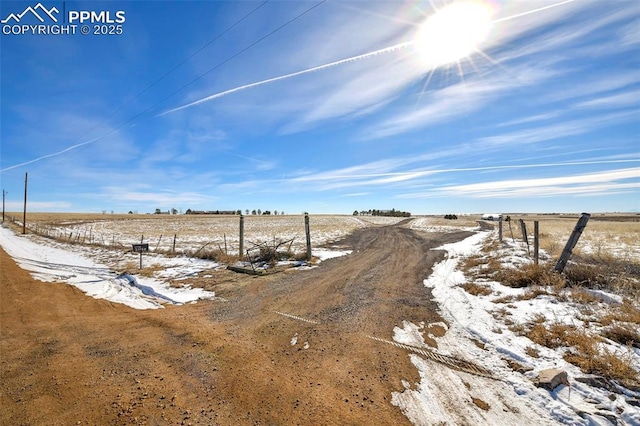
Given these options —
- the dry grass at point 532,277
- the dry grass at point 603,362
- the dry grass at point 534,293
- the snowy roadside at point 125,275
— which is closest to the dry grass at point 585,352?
the dry grass at point 603,362

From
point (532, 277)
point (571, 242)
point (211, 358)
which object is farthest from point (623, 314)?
point (211, 358)

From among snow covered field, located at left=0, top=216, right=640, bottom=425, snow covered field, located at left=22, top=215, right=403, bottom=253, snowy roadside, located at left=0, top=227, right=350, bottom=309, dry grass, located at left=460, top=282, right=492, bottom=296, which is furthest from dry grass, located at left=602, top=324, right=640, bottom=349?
snow covered field, located at left=22, top=215, right=403, bottom=253

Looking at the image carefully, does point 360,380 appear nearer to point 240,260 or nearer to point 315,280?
point 315,280

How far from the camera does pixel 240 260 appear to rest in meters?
12.7

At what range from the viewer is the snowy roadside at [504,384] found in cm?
316

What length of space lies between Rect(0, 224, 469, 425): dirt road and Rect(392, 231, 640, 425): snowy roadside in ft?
1.18

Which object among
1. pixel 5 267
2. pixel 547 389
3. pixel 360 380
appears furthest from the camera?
pixel 5 267

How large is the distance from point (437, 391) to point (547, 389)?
1417mm

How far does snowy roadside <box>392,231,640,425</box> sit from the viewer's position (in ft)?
10.4

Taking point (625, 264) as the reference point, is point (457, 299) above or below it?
below

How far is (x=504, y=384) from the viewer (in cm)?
379

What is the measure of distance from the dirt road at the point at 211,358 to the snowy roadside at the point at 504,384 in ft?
1.18

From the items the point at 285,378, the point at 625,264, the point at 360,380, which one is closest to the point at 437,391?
the point at 360,380

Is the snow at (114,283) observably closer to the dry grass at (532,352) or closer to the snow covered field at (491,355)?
the snow covered field at (491,355)
